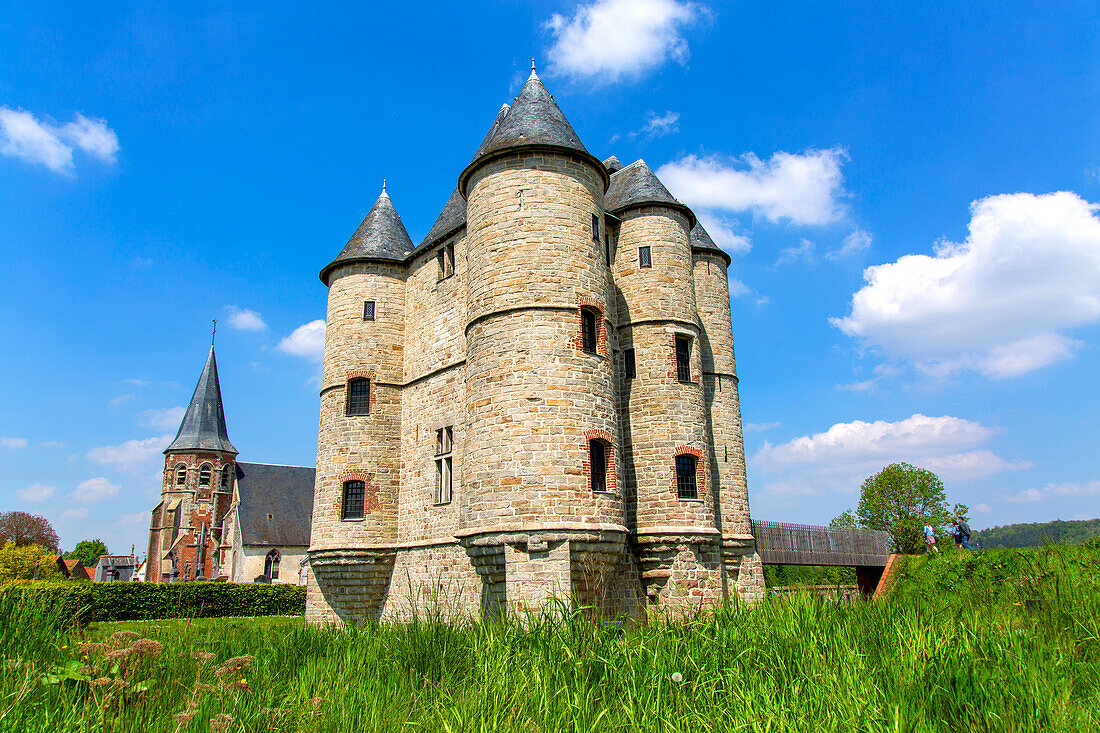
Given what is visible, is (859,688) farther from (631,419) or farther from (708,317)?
(708,317)

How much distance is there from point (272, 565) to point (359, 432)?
33.7 metres

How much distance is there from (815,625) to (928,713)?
1.64 meters

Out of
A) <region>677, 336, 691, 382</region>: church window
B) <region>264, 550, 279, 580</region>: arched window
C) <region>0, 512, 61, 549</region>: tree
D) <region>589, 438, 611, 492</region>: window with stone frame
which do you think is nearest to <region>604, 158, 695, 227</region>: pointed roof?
<region>677, 336, 691, 382</region>: church window

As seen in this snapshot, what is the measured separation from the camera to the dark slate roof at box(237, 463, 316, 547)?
4878 cm

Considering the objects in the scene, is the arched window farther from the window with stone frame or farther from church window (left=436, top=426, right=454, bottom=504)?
the window with stone frame

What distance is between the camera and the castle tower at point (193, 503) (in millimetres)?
50031

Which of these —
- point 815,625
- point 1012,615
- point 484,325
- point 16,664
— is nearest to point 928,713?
point 815,625

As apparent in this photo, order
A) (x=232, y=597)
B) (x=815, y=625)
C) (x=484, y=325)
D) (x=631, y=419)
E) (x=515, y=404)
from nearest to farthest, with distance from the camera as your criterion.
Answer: (x=815, y=625) → (x=515, y=404) → (x=484, y=325) → (x=631, y=419) → (x=232, y=597)

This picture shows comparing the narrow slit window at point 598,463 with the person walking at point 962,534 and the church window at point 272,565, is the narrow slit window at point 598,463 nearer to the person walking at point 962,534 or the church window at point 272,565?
the person walking at point 962,534

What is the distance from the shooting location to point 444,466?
62.0 ft

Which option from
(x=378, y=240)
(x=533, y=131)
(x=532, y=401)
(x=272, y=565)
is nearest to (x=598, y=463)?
(x=532, y=401)

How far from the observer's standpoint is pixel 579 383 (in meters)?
15.0

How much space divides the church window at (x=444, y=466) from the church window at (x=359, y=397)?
315 cm

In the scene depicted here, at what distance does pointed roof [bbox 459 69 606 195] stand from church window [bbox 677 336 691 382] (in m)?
5.17
